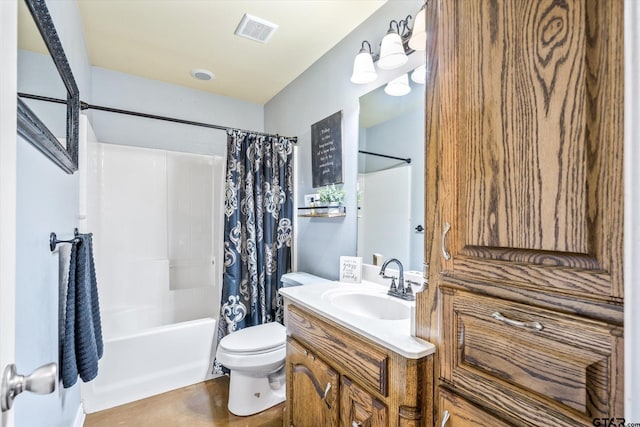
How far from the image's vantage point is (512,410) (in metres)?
0.71

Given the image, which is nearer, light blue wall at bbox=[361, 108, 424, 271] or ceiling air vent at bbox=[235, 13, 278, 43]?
light blue wall at bbox=[361, 108, 424, 271]

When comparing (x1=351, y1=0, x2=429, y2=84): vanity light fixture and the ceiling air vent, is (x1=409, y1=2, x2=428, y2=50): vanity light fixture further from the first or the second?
the ceiling air vent

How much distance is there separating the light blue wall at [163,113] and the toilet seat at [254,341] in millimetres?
1821

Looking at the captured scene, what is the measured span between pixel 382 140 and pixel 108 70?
2376mm

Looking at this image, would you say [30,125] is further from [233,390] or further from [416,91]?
[233,390]

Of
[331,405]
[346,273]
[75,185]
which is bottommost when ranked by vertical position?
[331,405]

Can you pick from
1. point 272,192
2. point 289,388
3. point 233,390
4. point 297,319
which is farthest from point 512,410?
point 272,192

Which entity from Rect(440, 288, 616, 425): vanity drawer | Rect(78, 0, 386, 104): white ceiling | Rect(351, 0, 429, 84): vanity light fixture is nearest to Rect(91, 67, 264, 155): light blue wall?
Rect(78, 0, 386, 104): white ceiling

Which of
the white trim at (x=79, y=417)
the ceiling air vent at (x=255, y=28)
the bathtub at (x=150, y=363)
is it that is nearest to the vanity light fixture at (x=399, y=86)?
the ceiling air vent at (x=255, y=28)

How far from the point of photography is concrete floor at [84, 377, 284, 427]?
5.89 feet

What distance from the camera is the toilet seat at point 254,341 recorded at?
1.79 meters

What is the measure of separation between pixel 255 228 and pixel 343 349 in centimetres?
137

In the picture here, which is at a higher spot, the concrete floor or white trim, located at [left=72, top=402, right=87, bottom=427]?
white trim, located at [left=72, top=402, right=87, bottom=427]
